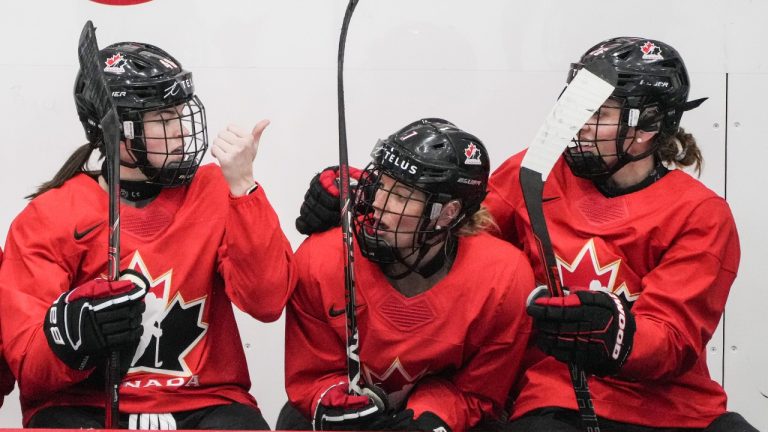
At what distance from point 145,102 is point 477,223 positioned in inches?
23.8

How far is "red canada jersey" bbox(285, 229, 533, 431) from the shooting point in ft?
6.50

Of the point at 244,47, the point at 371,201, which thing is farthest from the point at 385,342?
the point at 244,47

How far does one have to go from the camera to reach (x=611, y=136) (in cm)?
206

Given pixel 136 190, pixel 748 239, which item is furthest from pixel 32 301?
pixel 748 239

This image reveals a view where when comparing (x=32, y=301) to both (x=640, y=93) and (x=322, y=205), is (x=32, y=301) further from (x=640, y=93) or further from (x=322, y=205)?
(x=640, y=93)

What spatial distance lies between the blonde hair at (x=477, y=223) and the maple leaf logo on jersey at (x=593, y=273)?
0.15m

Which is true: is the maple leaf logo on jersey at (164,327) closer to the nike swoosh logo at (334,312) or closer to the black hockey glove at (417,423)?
the nike swoosh logo at (334,312)

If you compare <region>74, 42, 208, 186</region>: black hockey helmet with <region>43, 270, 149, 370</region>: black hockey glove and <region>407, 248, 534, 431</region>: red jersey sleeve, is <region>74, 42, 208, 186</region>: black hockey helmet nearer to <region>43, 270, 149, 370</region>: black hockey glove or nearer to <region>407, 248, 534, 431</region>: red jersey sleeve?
<region>43, 270, 149, 370</region>: black hockey glove

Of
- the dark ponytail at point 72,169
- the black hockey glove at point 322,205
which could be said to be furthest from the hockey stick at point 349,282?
the dark ponytail at point 72,169

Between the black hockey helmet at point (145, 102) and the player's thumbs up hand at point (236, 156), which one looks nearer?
the player's thumbs up hand at point (236, 156)

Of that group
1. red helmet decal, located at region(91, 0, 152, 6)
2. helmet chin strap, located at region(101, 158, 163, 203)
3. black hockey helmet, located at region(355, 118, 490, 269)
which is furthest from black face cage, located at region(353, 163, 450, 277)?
red helmet decal, located at region(91, 0, 152, 6)

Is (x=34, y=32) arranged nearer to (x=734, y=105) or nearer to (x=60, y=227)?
(x=60, y=227)

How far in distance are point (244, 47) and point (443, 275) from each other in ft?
2.57

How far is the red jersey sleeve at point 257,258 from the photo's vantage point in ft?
6.20
